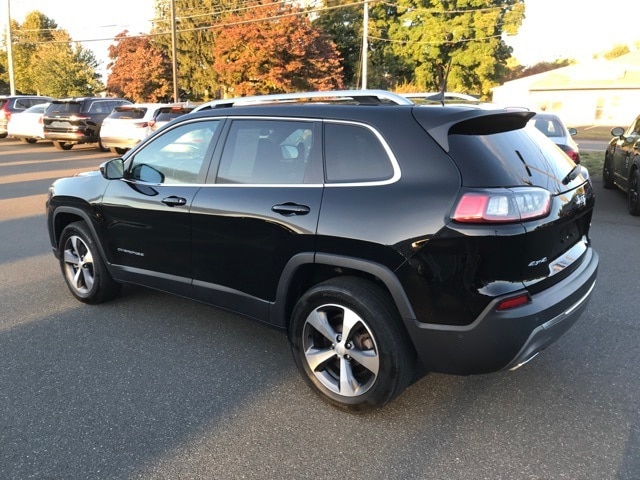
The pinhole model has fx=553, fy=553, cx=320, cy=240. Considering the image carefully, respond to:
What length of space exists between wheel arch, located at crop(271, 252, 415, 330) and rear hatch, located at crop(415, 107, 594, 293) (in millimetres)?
434

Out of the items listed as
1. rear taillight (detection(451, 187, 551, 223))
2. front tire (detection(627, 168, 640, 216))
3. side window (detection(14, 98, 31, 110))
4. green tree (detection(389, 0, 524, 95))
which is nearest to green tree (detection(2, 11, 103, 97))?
side window (detection(14, 98, 31, 110))

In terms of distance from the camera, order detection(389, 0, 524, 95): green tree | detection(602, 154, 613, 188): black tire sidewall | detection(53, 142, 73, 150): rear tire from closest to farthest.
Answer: detection(602, 154, 613, 188): black tire sidewall
detection(53, 142, 73, 150): rear tire
detection(389, 0, 524, 95): green tree

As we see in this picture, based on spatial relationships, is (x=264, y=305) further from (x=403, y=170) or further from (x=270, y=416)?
(x=403, y=170)

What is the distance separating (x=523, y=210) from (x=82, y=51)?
47.2 m

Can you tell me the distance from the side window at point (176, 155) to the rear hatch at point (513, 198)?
5.44 ft

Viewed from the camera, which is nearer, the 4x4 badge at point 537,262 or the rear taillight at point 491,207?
the rear taillight at point 491,207

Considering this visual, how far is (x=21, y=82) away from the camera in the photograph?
173 ft

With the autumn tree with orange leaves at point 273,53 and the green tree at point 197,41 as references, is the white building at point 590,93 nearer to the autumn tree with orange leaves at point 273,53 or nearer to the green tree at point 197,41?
the autumn tree with orange leaves at point 273,53


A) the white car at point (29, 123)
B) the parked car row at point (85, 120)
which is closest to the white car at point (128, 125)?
the parked car row at point (85, 120)

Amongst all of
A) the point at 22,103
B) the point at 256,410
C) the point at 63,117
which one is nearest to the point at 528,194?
the point at 256,410

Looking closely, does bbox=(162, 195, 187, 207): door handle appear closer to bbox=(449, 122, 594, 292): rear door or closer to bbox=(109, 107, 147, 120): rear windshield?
bbox=(449, 122, 594, 292): rear door

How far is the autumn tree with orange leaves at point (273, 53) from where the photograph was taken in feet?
109

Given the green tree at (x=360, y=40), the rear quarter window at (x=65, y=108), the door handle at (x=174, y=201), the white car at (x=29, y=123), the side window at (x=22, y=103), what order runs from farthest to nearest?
the green tree at (x=360, y=40)
the side window at (x=22, y=103)
the white car at (x=29, y=123)
the rear quarter window at (x=65, y=108)
the door handle at (x=174, y=201)

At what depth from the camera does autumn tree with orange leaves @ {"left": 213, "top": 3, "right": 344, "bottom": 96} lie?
33.1 meters
